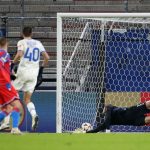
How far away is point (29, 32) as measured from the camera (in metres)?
8.24

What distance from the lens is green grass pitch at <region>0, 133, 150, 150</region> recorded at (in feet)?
14.5

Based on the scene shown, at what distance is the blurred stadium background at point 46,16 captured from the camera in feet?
41.2

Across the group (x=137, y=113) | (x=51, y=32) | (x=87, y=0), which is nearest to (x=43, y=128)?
(x=137, y=113)

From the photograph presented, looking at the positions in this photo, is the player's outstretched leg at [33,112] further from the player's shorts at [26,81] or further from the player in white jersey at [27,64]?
the player's shorts at [26,81]

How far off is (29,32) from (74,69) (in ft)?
3.96

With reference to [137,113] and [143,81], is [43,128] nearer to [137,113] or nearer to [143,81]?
[143,81]

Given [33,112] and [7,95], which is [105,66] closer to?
[33,112]

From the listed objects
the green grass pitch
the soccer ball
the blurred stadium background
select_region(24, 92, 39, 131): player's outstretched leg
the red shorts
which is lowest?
the soccer ball

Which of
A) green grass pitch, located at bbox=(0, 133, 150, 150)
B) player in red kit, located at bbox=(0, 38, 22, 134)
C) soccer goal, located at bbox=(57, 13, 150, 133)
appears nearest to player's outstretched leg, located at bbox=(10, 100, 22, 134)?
player in red kit, located at bbox=(0, 38, 22, 134)

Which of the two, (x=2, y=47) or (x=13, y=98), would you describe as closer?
(x=13, y=98)

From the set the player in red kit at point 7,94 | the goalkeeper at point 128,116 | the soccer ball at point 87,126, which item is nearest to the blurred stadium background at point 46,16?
the soccer ball at point 87,126

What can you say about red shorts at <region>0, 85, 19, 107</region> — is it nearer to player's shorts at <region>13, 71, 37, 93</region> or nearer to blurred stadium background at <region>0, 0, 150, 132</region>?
player's shorts at <region>13, 71, 37, 93</region>

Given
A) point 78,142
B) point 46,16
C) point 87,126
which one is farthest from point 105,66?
point 46,16

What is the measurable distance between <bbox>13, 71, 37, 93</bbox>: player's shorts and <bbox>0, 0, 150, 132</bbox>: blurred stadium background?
2.77 m
